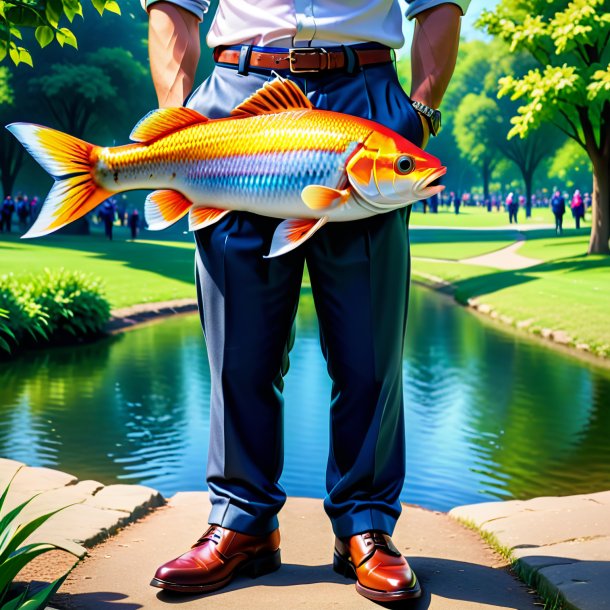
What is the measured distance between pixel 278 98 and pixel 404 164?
41 centimetres

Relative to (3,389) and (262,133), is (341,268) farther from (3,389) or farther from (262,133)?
(3,389)

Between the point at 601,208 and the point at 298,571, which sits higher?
the point at 601,208

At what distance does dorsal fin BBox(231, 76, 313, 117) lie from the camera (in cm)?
276

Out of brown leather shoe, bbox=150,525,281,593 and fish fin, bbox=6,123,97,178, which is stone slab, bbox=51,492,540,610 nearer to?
brown leather shoe, bbox=150,525,281,593

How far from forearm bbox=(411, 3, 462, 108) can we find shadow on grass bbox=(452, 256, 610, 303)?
14689 mm

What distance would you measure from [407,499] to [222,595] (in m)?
3.00

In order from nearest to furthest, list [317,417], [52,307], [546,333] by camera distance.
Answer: [317,417], [52,307], [546,333]

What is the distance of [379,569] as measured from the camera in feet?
9.47

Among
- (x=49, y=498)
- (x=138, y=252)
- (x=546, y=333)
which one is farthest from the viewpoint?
(x=138, y=252)

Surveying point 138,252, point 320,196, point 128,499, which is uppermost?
point 320,196

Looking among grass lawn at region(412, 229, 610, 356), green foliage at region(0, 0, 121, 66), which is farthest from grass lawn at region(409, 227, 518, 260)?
green foliage at region(0, 0, 121, 66)

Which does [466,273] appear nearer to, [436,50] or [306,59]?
[436,50]

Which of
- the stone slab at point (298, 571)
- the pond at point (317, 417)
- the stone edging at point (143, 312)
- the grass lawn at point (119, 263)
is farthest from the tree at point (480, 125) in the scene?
the stone slab at point (298, 571)

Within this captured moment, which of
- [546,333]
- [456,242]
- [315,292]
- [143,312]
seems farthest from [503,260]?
[315,292]
